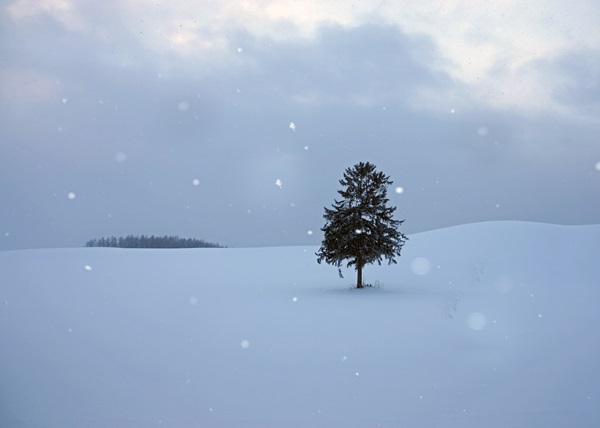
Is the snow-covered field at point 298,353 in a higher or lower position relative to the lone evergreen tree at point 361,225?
lower

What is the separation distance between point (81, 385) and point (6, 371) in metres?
2.28

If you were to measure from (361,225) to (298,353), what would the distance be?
14939mm

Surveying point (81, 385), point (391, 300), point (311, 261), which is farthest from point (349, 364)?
point (311, 261)

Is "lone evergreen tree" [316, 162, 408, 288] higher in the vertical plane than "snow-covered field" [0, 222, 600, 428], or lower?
higher

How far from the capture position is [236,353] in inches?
462

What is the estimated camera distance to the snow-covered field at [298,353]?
795 centimetres

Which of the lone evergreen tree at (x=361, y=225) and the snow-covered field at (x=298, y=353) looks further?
the lone evergreen tree at (x=361, y=225)

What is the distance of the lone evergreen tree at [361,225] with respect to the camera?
2600cm

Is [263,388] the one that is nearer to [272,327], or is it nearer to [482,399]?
[482,399]

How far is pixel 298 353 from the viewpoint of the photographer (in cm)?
1177

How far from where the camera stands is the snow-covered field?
795 centimetres

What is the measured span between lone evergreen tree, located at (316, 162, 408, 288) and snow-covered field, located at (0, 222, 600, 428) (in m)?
2.32

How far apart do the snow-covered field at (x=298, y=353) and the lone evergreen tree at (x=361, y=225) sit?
2.32 m

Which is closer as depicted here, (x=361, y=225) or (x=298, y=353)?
(x=298, y=353)
